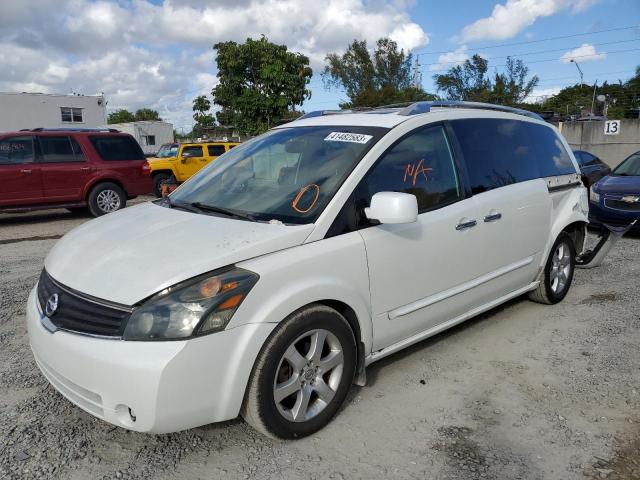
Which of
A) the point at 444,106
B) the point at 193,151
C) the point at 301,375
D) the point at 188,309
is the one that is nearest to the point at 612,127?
the point at 193,151

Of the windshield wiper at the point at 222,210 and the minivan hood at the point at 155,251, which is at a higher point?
the windshield wiper at the point at 222,210

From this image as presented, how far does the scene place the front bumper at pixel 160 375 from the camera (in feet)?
7.66

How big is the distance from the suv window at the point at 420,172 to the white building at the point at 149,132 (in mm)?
37167

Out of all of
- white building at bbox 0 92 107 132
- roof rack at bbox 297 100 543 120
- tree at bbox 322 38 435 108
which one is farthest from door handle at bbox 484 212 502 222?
tree at bbox 322 38 435 108

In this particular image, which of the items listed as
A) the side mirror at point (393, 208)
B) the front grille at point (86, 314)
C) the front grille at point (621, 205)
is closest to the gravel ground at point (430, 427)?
the front grille at point (86, 314)

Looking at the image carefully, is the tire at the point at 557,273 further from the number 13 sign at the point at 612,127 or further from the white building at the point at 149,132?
the white building at the point at 149,132

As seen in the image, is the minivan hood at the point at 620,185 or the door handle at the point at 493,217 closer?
the door handle at the point at 493,217

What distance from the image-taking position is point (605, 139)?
19.5m

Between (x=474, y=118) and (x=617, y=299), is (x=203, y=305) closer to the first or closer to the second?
(x=474, y=118)

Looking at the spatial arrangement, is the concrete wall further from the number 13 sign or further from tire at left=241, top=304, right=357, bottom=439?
tire at left=241, top=304, right=357, bottom=439

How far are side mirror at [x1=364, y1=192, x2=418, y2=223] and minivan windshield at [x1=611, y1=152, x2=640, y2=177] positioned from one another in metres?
→ 7.46

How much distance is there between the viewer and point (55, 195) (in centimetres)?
1061

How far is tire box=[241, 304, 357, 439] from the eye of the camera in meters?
2.60

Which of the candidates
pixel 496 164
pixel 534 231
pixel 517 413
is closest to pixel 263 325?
pixel 517 413
